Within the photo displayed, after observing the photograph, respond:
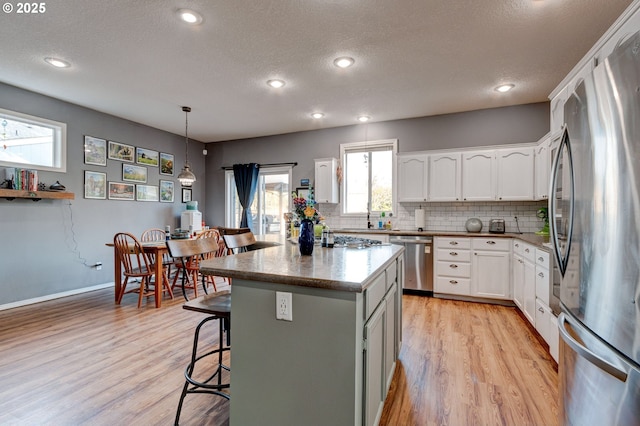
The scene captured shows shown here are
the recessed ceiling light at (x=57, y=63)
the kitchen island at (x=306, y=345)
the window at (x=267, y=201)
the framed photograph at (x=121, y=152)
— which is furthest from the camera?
the window at (x=267, y=201)

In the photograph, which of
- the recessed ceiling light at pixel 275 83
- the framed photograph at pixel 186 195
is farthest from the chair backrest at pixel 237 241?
the framed photograph at pixel 186 195

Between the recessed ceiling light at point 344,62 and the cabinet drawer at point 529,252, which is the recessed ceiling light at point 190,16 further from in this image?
the cabinet drawer at point 529,252

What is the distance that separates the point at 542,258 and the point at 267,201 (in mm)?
4787

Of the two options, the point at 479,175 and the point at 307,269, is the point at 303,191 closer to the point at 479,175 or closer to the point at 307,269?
the point at 479,175

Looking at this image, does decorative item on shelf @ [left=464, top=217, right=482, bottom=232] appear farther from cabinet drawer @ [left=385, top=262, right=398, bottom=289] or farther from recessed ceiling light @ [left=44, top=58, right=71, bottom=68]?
recessed ceiling light @ [left=44, top=58, right=71, bottom=68]

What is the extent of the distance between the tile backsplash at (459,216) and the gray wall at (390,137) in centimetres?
90

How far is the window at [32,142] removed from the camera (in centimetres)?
377

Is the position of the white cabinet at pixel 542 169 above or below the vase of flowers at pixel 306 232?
above

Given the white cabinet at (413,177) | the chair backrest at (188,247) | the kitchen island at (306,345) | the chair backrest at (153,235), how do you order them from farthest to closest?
the chair backrest at (153,235) < the white cabinet at (413,177) < the chair backrest at (188,247) < the kitchen island at (306,345)

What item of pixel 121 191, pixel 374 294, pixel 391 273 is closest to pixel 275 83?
pixel 391 273

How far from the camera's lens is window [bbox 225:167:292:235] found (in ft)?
20.0

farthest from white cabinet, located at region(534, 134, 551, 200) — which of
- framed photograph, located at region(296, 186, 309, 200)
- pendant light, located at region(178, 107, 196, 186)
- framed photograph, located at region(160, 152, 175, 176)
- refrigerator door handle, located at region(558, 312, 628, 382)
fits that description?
framed photograph, located at region(160, 152, 175, 176)

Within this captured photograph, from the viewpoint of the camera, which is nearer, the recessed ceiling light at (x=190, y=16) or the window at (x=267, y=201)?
the recessed ceiling light at (x=190, y=16)

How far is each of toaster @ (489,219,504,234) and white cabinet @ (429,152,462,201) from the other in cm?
59
